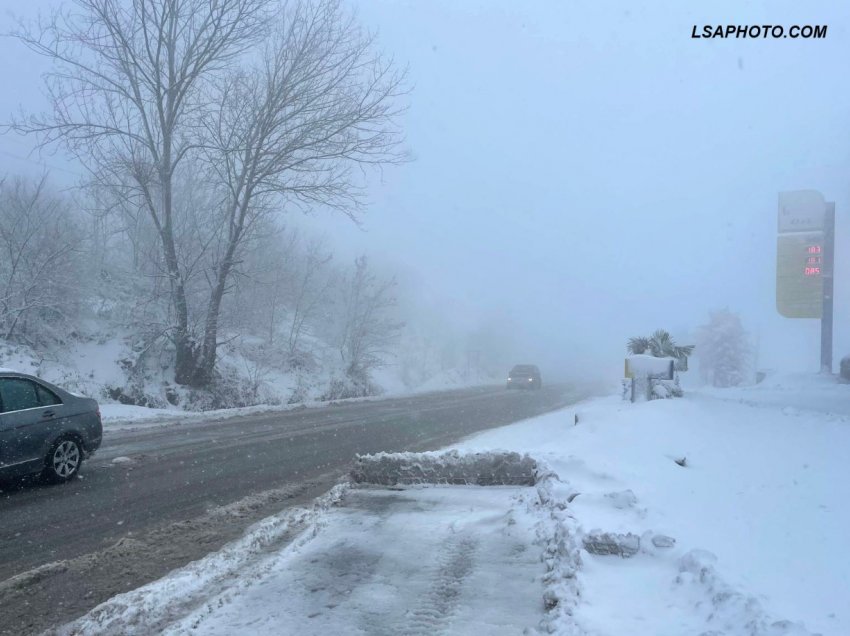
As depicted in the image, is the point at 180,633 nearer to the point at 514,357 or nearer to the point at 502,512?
the point at 502,512

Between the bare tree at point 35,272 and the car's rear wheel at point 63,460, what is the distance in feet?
43.3

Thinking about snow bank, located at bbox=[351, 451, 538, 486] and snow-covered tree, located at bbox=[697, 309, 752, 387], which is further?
snow-covered tree, located at bbox=[697, 309, 752, 387]

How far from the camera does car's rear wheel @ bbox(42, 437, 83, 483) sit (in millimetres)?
9266

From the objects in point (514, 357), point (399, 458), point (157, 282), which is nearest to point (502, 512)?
point (399, 458)

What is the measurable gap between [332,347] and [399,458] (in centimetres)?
3139

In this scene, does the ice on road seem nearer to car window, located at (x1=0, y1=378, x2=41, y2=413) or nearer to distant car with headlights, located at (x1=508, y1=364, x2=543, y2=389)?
car window, located at (x1=0, y1=378, x2=41, y2=413)

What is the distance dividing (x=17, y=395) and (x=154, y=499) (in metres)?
2.30

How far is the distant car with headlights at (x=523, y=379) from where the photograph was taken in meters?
40.2

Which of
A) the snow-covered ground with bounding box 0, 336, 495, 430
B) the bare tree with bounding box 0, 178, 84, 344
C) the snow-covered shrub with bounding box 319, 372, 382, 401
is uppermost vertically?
the bare tree with bounding box 0, 178, 84, 344

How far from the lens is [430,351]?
58.1 metres

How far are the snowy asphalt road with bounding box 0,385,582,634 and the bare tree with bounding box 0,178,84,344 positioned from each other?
864 centimetres

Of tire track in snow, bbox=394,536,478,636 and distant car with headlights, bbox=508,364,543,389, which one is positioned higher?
tire track in snow, bbox=394,536,478,636

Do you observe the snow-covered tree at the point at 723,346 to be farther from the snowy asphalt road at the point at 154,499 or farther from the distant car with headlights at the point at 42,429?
the distant car with headlights at the point at 42,429

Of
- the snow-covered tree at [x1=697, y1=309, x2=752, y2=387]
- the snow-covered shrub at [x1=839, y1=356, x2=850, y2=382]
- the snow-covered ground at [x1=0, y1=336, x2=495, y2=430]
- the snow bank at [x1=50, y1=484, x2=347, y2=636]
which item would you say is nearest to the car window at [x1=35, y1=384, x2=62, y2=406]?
the snow bank at [x1=50, y1=484, x2=347, y2=636]
